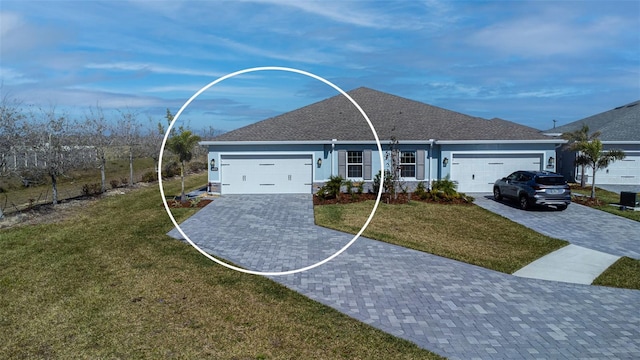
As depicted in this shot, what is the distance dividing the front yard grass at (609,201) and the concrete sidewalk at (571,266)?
6.12m

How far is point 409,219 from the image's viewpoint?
15781 mm

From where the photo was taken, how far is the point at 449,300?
26.5 feet

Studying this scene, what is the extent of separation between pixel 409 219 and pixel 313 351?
10339 mm

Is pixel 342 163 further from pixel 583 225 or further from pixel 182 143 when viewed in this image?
pixel 583 225

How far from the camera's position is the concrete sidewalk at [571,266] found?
9625mm

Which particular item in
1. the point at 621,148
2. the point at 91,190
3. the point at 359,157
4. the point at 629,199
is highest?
the point at 621,148

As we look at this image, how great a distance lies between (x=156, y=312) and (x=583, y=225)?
46.5 feet

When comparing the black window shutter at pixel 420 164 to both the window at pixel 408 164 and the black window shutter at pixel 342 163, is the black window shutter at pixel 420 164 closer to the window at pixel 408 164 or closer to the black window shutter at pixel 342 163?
the window at pixel 408 164

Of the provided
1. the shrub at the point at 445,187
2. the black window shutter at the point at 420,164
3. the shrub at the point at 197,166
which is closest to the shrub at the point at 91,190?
the shrub at the point at 197,166

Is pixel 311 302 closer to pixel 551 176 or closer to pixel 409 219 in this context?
pixel 409 219

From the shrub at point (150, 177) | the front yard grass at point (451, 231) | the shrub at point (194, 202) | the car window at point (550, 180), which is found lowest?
the front yard grass at point (451, 231)

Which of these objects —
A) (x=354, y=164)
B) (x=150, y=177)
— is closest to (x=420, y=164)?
(x=354, y=164)

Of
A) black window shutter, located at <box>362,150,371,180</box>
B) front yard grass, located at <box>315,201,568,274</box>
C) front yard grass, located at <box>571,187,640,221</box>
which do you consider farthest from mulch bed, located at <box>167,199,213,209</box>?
front yard grass, located at <box>571,187,640,221</box>

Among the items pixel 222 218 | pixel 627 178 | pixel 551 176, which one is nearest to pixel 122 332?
pixel 222 218
